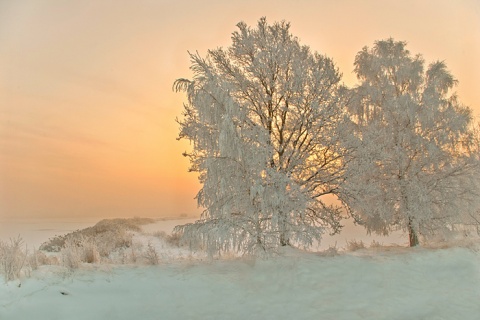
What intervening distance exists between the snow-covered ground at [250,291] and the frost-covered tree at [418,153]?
12.9 ft

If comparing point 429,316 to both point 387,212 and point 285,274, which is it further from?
point 387,212

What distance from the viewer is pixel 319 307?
26.7 ft

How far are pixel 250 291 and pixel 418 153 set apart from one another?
35.1 feet

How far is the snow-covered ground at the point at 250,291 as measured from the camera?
7.52 m

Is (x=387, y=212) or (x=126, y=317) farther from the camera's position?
(x=387, y=212)

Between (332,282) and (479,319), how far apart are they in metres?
3.36

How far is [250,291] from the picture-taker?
884 cm

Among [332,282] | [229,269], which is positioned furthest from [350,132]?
[229,269]

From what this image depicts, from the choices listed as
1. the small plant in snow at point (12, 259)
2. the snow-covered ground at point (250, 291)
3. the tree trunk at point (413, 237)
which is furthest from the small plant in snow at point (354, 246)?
the small plant in snow at point (12, 259)

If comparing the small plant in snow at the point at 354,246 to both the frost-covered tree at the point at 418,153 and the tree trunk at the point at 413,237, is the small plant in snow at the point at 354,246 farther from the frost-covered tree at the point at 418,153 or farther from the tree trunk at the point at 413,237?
the tree trunk at the point at 413,237

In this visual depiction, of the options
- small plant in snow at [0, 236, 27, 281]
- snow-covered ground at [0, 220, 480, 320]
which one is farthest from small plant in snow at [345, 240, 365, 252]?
small plant in snow at [0, 236, 27, 281]

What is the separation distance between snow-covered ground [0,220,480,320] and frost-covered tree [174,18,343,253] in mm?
1112

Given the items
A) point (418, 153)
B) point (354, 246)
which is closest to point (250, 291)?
point (354, 246)

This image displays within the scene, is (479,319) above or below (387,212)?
below
